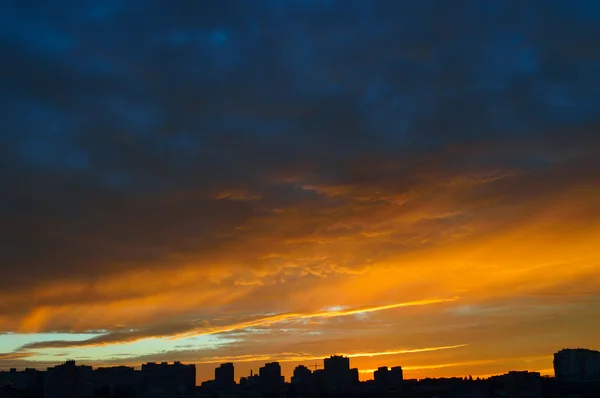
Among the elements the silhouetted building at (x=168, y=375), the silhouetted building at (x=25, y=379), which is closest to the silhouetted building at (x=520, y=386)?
the silhouetted building at (x=168, y=375)

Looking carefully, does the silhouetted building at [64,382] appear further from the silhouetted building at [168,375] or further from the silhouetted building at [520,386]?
the silhouetted building at [520,386]

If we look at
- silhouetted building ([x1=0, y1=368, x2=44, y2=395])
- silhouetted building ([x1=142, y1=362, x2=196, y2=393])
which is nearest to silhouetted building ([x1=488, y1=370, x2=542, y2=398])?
silhouetted building ([x1=142, y1=362, x2=196, y2=393])

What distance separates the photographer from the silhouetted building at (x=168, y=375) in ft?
613

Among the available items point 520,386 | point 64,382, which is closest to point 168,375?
point 64,382

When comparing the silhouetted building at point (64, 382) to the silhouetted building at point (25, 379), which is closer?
the silhouetted building at point (64, 382)

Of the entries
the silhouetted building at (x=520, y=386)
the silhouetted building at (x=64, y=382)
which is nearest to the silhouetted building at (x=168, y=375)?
the silhouetted building at (x=64, y=382)

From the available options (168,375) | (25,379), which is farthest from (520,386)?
(25,379)

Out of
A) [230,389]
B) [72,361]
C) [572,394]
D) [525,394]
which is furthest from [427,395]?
[72,361]

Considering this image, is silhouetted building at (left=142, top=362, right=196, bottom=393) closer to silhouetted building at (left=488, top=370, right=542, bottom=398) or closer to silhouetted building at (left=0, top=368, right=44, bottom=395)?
silhouetted building at (left=0, top=368, right=44, bottom=395)

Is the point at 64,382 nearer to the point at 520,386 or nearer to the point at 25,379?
the point at 25,379

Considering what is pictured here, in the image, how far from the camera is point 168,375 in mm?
191125

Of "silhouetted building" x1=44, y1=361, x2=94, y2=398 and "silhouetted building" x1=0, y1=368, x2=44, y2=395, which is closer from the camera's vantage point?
"silhouetted building" x1=44, y1=361, x2=94, y2=398

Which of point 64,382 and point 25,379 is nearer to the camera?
point 64,382

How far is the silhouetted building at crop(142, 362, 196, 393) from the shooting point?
18688cm
